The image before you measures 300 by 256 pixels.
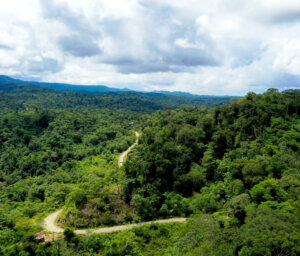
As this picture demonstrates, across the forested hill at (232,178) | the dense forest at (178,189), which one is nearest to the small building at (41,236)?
the dense forest at (178,189)

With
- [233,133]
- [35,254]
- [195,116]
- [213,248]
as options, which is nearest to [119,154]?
[195,116]

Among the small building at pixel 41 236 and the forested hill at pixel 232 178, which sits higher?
the forested hill at pixel 232 178

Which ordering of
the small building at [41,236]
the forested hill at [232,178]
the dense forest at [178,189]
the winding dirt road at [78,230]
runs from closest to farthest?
the forested hill at [232,178], the dense forest at [178,189], the small building at [41,236], the winding dirt road at [78,230]

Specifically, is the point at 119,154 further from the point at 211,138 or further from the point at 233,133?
the point at 233,133

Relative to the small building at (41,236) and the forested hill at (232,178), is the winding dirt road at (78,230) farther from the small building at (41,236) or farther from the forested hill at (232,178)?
the small building at (41,236)

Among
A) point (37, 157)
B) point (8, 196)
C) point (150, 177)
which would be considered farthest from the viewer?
point (37, 157)

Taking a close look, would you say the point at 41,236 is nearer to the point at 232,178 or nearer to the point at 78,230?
the point at 78,230

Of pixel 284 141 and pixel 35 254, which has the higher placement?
pixel 284 141

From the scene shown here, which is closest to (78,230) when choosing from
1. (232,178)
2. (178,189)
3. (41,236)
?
(41,236)
